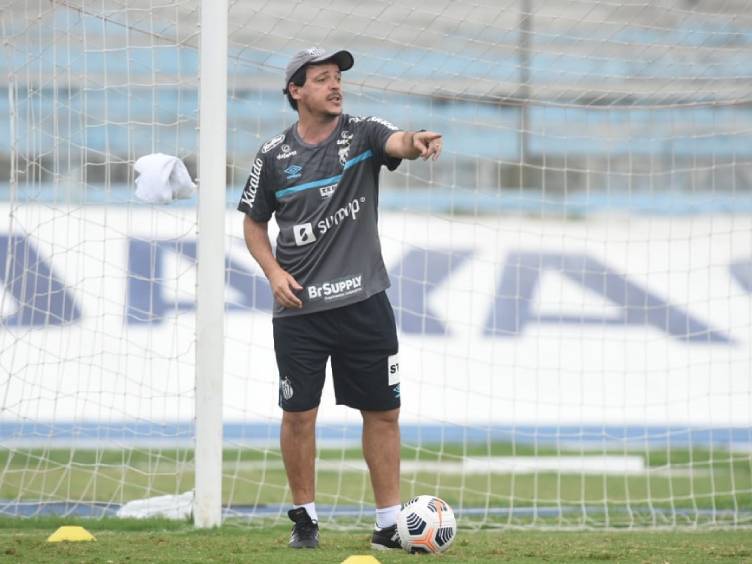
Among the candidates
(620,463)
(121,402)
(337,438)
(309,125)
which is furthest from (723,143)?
(309,125)

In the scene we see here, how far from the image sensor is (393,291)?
977 cm

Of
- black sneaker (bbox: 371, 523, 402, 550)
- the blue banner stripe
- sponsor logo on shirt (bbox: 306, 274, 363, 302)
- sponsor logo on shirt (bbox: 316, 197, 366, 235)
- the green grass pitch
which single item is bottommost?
the green grass pitch

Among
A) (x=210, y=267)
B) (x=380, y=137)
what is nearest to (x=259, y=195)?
(x=380, y=137)

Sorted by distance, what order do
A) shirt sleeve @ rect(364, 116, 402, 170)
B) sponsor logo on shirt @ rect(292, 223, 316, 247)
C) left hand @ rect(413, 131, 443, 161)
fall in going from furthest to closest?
sponsor logo on shirt @ rect(292, 223, 316, 247) < shirt sleeve @ rect(364, 116, 402, 170) < left hand @ rect(413, 131, 443, 161)

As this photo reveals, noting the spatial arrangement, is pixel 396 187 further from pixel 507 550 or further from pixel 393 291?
pixel 507 550

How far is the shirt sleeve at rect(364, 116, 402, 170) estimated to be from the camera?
4.95 m

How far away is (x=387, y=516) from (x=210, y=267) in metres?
1.66

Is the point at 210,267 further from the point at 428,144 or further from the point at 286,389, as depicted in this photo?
the point at 428,144

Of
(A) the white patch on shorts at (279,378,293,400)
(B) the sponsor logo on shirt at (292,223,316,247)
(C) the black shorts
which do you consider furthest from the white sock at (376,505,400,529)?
(B) the sponsor logo on shirt at (292,223,316,247)

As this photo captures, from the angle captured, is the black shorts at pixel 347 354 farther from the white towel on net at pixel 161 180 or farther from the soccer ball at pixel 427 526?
the white towel on net at pixel 161 180

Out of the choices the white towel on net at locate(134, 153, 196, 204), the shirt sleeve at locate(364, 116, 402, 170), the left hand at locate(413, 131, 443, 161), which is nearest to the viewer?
the left hand at locate(413, 131, 443, 161)

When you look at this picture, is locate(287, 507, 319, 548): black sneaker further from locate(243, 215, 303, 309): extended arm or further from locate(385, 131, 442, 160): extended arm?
locate(385, 131, 442, 160): extended arm

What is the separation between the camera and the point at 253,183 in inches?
204

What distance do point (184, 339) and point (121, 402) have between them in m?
0.84
